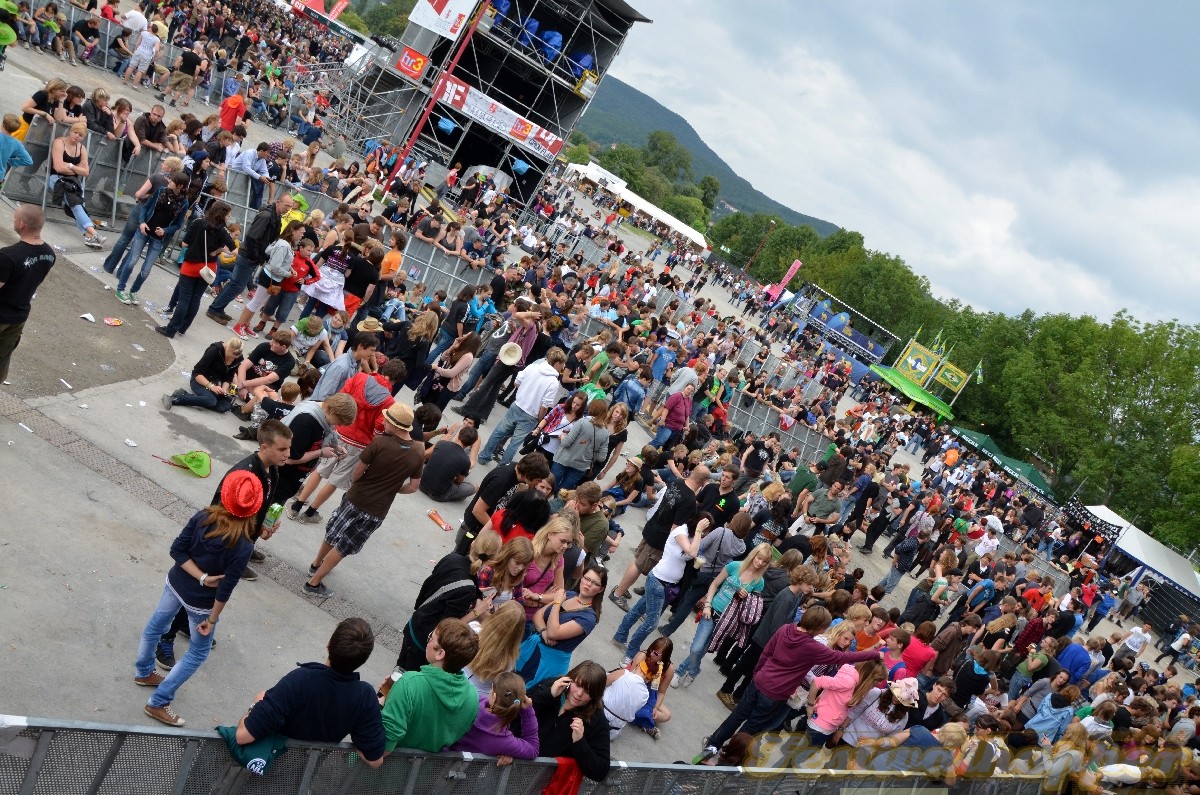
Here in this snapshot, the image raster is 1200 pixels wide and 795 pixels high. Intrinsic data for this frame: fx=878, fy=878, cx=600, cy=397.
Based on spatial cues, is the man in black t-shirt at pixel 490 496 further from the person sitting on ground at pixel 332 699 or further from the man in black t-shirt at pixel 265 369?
the person sitting on ground at pixel 332 699

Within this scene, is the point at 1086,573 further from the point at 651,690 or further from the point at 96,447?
the point at 96,447

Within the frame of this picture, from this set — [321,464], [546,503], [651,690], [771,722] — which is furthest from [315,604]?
[771,722]

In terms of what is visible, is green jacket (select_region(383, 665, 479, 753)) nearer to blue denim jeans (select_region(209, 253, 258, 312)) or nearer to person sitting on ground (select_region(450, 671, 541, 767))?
person sitting on ground (select_region(450, 671, 541, 767))

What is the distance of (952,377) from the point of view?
5103cm

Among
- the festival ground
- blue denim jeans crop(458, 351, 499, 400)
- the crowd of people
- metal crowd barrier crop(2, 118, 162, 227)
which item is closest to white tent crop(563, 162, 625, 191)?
the crowd of people

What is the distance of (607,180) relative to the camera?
65875 millimetres

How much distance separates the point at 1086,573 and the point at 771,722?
58.3 ft

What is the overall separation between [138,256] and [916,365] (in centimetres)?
4661

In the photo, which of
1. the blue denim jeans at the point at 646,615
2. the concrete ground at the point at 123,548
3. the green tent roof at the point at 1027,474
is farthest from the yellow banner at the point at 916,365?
the blue denim jeans at the point at 646,615

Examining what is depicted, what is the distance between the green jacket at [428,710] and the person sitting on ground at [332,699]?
192 millimetres

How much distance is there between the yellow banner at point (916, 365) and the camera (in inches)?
1971

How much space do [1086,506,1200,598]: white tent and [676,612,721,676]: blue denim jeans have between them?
2547 centimetres

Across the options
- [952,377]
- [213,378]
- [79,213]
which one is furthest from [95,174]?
[952,377]

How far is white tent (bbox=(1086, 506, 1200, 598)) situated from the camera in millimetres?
27875
